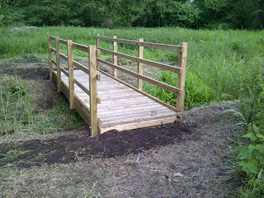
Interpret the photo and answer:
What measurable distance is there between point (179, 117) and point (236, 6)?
2686 cm

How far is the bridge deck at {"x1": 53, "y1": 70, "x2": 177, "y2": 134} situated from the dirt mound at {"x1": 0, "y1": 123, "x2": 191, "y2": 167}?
0.49ft

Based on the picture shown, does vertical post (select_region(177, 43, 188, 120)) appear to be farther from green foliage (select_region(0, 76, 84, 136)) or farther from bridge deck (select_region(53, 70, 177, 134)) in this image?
green foliage (select_region(0, 76, 84, 136))

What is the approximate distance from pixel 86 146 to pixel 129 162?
779mm

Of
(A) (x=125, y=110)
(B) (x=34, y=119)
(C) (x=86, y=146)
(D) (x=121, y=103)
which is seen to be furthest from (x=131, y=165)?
(B) (x=34, y=119)

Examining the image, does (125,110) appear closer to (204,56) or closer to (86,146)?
(86,146)

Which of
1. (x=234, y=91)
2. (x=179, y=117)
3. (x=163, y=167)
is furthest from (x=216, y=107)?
(x=163, y=167)

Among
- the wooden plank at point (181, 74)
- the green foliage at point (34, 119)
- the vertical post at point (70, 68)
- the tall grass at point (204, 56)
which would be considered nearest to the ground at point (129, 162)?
the wooden plank at point (181, 74)

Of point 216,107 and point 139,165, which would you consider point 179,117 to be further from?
point 139,165

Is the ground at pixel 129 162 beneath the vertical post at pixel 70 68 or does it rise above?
beneath

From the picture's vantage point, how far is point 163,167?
11.6ft

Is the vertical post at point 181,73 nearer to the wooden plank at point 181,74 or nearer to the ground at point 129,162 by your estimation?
the wooden plank at point 181,74

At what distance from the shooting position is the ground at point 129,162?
3.07 metres

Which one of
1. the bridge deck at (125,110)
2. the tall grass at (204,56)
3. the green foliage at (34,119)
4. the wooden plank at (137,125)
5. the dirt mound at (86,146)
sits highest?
the tall grass at (204,56)

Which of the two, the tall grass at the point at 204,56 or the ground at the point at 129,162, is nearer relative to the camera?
the ground at the point at 129,162
